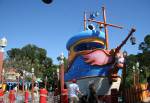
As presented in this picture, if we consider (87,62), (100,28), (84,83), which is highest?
(100,28)

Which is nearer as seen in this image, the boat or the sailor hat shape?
the boat

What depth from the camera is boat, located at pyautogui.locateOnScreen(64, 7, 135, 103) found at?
1788 centimetres

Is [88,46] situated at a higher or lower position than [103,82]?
higher

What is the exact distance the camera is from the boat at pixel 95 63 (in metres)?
17.9

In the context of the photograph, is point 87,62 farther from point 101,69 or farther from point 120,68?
point 120,68

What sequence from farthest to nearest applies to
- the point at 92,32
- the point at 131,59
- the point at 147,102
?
the point at 131,59
the point at 92,32
the point at 147,102

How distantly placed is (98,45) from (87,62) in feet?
9.59

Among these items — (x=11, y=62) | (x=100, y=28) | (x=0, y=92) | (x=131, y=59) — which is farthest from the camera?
(x=131, y=59)

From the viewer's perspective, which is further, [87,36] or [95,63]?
[87,36]

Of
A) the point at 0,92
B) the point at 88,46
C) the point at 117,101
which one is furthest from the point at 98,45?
the point at 0,92

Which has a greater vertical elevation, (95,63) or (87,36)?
(87,36)

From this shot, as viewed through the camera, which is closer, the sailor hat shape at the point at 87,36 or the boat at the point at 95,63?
the boat at the point at 95,63

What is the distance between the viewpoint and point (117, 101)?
12.9 m

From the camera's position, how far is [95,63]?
18.9m
